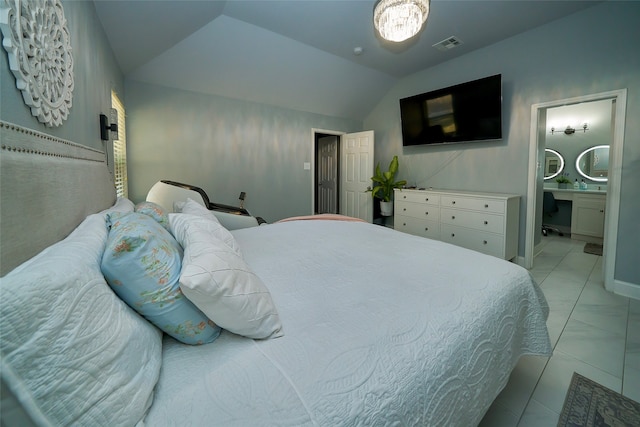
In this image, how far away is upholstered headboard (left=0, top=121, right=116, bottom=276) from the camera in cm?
61

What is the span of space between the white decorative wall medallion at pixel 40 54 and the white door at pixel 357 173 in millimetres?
A: 4041

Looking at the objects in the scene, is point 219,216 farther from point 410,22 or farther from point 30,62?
point 410,22

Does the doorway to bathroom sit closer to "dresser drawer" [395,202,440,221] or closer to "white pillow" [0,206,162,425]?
"dresser drawer" [395,202,440,221]

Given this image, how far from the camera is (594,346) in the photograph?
1.81 m

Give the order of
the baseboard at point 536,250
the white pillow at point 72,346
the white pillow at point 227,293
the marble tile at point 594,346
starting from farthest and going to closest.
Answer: the baseboard at point 536,250 → the marble tile at point 594,346 → the white pillow at point 227,293 → the white pillow at point 72,346

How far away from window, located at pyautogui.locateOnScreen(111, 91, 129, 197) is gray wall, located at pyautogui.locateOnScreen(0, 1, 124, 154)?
684mm

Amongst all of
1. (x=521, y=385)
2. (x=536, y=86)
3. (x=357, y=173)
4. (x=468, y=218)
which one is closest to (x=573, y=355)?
(x=521, y=385)

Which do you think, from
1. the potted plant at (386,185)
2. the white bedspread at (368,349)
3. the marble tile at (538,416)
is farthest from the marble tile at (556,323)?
the potted plant at (386,185)

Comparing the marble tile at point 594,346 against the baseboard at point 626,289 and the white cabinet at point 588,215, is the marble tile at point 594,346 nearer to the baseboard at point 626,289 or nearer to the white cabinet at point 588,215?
the baseboard at point 626,289

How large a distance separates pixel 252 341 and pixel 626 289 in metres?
3.57

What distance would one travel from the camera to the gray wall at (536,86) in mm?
2512

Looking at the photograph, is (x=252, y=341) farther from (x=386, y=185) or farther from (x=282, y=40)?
(x=386, y=185)

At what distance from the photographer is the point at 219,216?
2.65 metres

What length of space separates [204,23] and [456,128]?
331 cm
